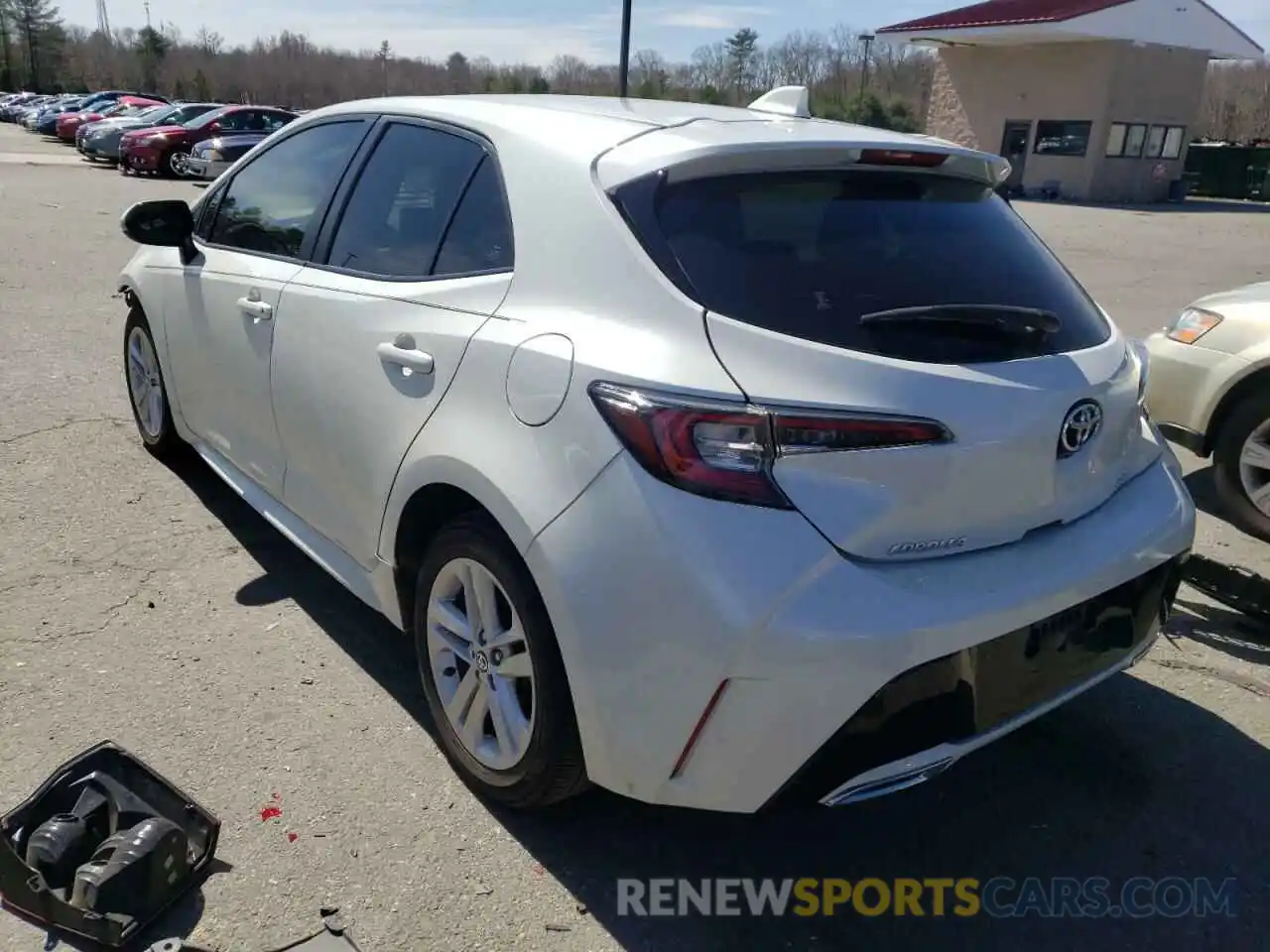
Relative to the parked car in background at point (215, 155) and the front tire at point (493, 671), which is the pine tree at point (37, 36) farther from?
the front tire at point (493, 671)

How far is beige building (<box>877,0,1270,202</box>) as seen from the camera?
3042cm

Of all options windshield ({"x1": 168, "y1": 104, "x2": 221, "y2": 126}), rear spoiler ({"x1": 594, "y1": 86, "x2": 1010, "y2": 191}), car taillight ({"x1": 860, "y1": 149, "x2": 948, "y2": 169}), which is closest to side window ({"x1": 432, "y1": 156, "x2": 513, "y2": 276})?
rear spoiler ({"x1": 594, "y1": 86, "x2": 1010, "y2": 191})

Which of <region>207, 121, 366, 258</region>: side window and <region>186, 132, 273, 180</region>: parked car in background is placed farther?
<region>186, 132, 273, 180</region>: parked car in background

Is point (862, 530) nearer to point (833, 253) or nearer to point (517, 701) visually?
point (833, 253)

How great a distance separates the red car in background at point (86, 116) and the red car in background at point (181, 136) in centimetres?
1316

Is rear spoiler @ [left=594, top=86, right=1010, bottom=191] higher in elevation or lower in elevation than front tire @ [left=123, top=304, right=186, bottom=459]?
higher

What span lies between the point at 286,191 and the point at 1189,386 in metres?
3.97

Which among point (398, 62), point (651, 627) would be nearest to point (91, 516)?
point (651, 627)

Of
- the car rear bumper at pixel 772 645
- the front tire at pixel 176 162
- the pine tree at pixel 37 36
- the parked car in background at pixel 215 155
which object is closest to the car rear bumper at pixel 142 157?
the front tire at pixel 176 162

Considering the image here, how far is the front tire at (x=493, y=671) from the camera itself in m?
2.30

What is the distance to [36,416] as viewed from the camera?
5.58 metres

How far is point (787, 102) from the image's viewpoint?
11.0 feet

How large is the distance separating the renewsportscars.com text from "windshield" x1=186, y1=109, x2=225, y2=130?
77.9 feet

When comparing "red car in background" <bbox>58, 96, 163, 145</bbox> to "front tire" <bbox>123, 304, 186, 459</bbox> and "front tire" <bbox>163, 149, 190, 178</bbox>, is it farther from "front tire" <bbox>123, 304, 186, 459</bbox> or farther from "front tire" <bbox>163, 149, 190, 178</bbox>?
"front tire" <bbox>123, 304, 186, 459</bbox>
